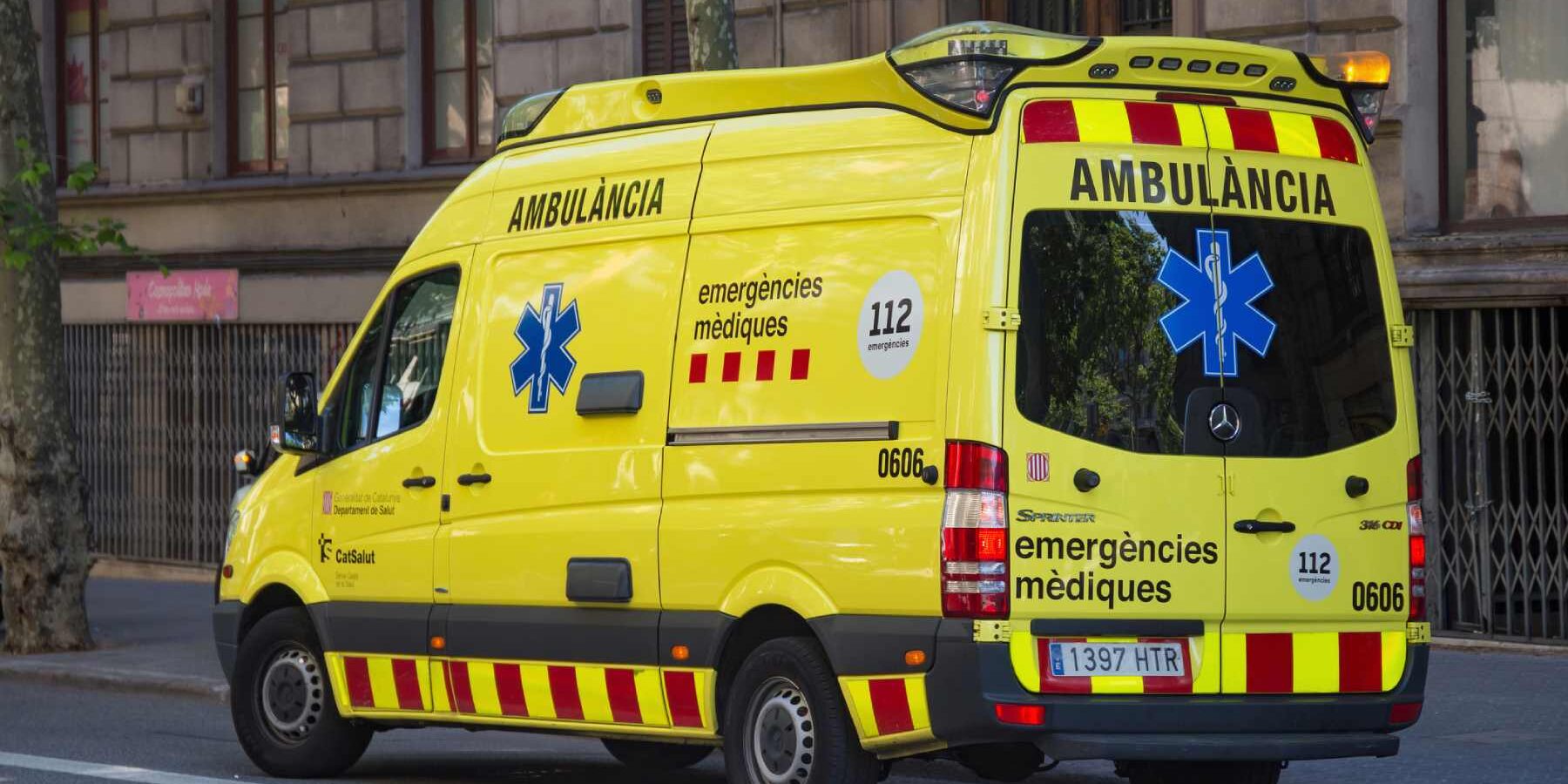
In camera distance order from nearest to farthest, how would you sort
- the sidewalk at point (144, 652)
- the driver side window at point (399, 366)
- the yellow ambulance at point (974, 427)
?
the yellow ambulance at point (974, 427), the driver side window at point (399, 366), the sidewalk at point (144, 652)

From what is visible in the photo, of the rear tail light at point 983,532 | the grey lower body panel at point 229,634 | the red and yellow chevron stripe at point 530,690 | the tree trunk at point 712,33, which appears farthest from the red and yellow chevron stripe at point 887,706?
the tree trunk at point 712,33

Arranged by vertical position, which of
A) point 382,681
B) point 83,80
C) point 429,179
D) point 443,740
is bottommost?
point 443,740

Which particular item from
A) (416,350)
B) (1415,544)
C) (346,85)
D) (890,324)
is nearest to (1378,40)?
(416,350)

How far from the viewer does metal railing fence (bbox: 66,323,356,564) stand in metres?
21.2

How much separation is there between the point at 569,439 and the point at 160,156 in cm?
1482

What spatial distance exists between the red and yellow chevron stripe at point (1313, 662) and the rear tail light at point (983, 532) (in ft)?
2.59

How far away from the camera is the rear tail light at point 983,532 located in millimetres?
7047

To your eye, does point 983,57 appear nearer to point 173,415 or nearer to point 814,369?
point 814,369

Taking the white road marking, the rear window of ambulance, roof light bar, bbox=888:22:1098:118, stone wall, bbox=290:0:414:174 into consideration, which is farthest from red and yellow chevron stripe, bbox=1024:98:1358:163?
stone wall, bbox=290:0:414:174

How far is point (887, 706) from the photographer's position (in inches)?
290

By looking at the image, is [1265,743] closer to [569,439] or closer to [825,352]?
[825,352]

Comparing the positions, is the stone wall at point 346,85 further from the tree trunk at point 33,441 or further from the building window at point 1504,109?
the building window at point 1504,109

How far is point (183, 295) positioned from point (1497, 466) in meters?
12.5

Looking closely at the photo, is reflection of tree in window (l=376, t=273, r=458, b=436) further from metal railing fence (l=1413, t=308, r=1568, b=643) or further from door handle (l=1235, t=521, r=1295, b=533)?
metal railing fence (l=1413, t=308, r=1568, b=643)
